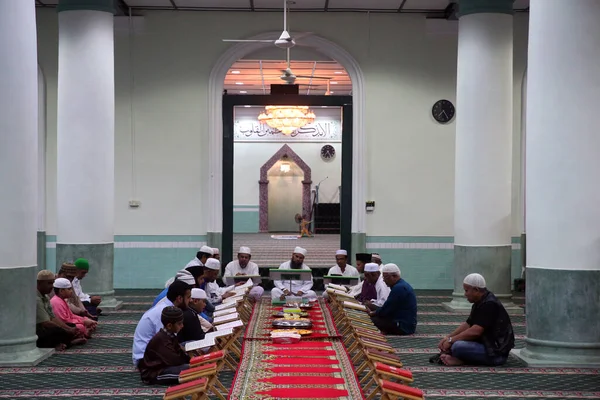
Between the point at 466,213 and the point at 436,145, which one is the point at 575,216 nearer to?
the point at 466,213

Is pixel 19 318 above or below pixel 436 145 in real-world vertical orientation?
below

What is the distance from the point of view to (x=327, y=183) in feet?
68.2

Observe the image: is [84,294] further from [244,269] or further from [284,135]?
[284,135]

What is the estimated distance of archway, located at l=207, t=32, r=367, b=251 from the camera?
10.8 metres

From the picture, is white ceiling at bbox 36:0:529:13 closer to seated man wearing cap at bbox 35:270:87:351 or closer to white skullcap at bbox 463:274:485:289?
seated man wearing cap at bbox 35:270:87:351

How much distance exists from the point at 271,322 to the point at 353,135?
417 centimetres

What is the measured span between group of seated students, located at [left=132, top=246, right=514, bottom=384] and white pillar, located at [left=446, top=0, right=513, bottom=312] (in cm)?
137

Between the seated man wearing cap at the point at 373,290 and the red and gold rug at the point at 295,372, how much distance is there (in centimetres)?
156

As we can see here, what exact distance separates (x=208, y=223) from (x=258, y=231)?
9974mm

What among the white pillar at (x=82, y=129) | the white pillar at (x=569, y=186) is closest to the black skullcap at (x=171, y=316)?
the white pillar at (x=569, y=186)

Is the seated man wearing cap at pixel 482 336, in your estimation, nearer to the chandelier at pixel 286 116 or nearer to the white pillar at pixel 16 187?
the white pillar at pixel 16 187

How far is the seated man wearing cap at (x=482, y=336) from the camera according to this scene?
5.81 metres

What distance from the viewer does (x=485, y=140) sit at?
873 centimetres

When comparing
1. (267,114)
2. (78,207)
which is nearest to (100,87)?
(78,207)
